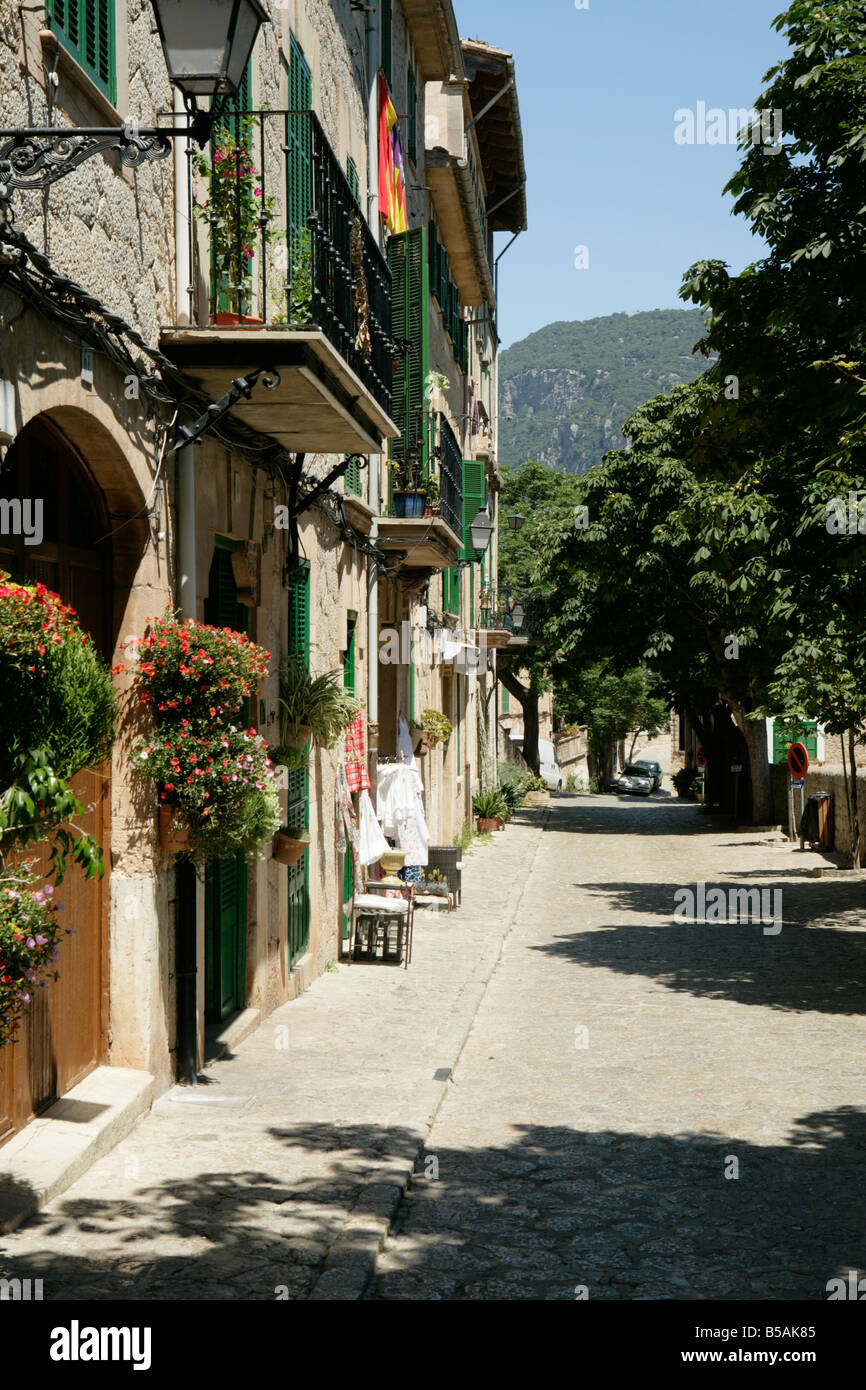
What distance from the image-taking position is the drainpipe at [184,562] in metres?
7.57

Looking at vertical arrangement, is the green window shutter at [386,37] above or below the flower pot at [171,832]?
above

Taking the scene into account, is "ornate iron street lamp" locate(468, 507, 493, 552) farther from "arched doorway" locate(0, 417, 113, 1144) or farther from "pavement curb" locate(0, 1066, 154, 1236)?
"pavement curb" locate(0, 1066, 154, 1236)

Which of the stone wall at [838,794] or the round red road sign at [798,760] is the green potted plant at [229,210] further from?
the round red road sign at [798,760]

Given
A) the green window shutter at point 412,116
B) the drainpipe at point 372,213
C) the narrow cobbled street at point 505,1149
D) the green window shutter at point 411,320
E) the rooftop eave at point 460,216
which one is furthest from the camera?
the rooftop eave at point 460,216

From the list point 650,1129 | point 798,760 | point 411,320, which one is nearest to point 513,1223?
point 650,1129

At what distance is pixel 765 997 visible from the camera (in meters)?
11.5

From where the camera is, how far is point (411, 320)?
14531 millimetres

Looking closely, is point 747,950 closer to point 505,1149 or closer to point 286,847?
point 286,847

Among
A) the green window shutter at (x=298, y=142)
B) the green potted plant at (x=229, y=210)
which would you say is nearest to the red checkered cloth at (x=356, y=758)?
the green window shutter at (x=298, y=142)

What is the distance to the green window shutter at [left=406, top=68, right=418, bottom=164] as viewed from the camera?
18.2 m

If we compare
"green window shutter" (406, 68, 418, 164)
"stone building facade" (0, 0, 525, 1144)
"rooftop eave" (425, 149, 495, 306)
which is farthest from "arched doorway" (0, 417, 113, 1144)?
"rooftop eave" (425, 149, 495, 306)

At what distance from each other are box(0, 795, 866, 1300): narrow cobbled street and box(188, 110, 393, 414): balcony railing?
169 inches

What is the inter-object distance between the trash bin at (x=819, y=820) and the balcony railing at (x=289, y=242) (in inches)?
630

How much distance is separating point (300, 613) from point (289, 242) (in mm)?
3092
